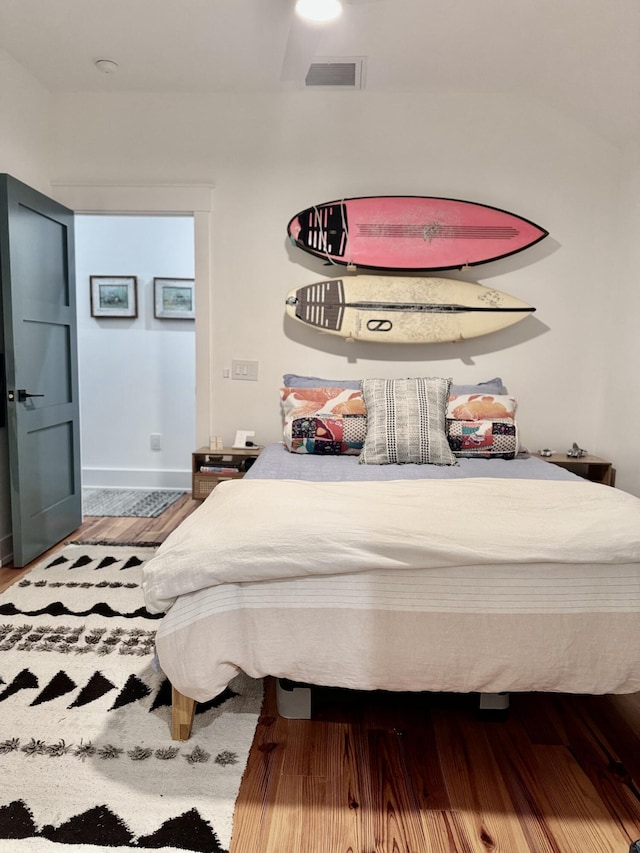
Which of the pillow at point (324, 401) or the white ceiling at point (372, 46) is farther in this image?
the pillow at point (324, 401)

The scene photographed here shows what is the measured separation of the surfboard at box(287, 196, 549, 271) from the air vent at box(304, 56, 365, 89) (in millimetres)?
632

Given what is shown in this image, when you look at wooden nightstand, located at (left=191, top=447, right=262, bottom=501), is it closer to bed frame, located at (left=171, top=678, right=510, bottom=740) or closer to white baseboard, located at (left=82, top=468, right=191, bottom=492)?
white baseboard, located at (left=82, top=468, right=191, bottom=492)

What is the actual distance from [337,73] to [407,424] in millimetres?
2012

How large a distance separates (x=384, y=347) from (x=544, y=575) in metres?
2.18

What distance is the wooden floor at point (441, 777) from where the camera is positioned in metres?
1.29

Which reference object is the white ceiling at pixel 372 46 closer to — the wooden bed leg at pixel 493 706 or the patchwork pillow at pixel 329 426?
the patchwork pillow at pixel 329 426

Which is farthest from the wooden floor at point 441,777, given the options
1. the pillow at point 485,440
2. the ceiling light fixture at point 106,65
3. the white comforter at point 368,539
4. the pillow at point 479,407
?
the ceiling light fixture at point 106,65

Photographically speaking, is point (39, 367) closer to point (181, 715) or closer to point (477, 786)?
point (181, 715)

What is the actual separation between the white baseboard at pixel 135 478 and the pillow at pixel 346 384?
1.72 metres

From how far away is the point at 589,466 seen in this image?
3.24m

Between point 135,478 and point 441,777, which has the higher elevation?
point 135,478

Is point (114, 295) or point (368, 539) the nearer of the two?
point (368, 539)

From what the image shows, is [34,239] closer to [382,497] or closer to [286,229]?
[286,229]

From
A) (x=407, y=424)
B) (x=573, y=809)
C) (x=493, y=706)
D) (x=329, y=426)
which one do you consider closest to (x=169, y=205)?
(x=329, y=426)
